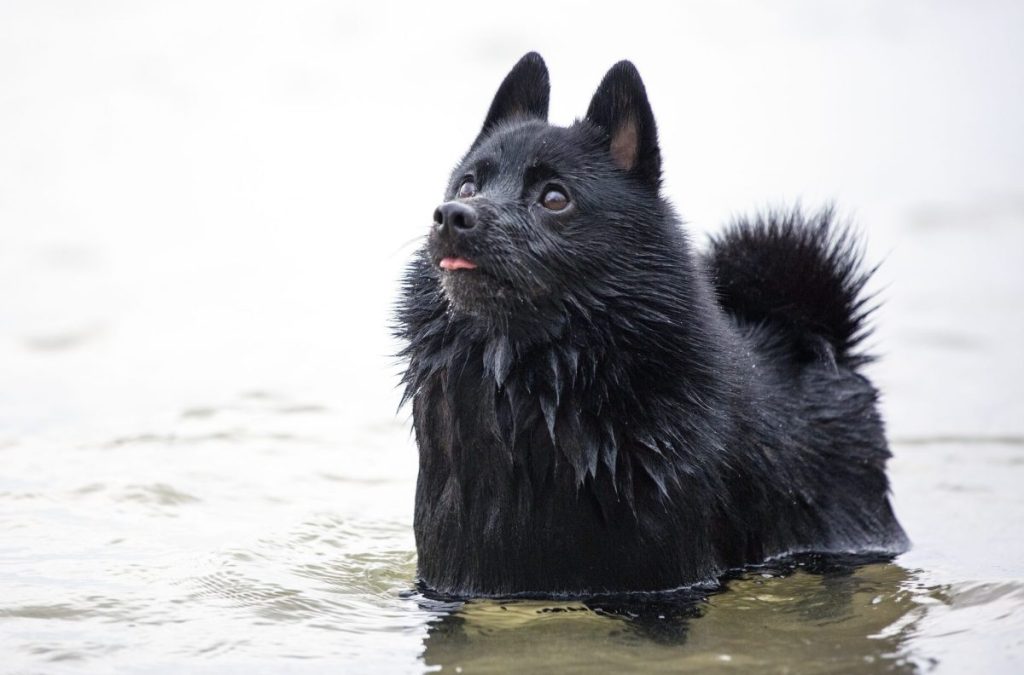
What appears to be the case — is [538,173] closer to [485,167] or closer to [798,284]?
[485,167]

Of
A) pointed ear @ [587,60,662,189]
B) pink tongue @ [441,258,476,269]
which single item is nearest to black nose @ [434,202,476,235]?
pink tongue @ [441,258,476,269]

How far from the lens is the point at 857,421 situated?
7.70 m

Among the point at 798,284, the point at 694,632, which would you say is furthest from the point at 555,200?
the point at 798,284

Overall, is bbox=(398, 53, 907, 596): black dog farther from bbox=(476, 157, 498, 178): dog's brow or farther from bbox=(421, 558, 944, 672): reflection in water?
bbox=(421, 558, 944, 672): reflection in water

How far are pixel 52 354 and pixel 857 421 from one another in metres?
6.68

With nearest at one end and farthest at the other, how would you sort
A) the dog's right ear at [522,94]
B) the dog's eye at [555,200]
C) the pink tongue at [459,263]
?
the pink tongue at [459,263] < the dog's eye at [555,200] < the dog's right ear at [522,94]

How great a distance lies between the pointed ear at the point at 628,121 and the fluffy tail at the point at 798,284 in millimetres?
1512

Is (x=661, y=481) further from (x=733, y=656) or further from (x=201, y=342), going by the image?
(x=201, y=342)

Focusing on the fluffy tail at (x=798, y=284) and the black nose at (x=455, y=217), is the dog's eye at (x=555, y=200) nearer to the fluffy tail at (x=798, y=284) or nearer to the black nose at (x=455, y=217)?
the black nose at (x=455, y=217)

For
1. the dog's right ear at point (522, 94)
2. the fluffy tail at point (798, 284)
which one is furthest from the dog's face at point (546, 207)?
the fluffy tail at point (798, 284)

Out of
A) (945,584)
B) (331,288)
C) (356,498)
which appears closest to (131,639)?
(356,498)

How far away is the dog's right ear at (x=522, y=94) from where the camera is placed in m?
7.03

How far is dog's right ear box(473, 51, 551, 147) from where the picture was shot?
7031 mm

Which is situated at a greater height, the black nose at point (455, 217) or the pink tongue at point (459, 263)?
the black nose at point (455, 217)
